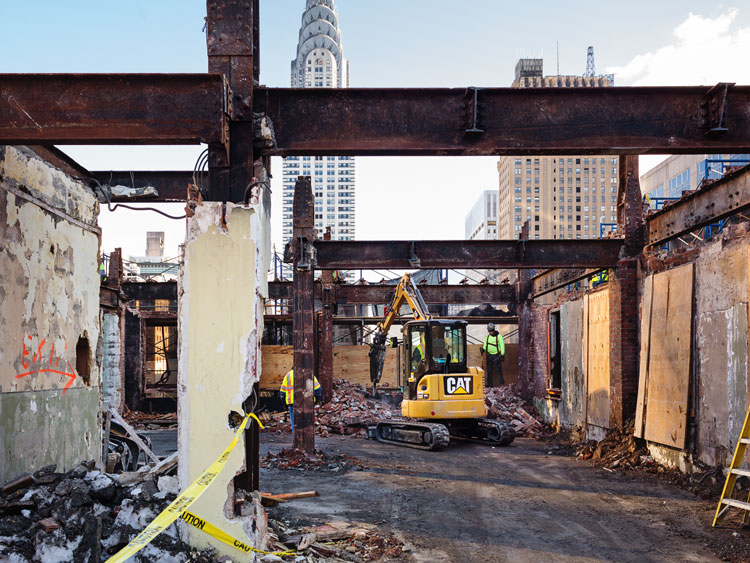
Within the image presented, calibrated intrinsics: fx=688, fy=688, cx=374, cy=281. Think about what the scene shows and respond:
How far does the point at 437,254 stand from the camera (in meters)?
16.3

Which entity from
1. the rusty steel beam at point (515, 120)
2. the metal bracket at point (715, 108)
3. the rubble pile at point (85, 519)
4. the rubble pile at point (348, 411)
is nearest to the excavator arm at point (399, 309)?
the rubble pile at point (348, 411)

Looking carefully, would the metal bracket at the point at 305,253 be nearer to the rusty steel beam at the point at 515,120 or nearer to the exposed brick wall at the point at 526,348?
the rusty steel beam at the point at 515,120

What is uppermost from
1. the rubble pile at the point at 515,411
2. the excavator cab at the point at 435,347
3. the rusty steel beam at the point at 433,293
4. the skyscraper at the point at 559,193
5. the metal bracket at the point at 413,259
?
the skyscraper at the point at 559,193

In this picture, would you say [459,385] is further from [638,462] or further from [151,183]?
[151,183]

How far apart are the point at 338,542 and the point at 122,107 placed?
5342mm

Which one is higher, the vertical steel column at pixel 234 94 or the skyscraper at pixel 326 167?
the skyscraper at pixel 326 167

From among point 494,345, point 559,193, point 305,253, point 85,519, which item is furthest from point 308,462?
point 559,193

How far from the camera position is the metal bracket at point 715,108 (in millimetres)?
7945

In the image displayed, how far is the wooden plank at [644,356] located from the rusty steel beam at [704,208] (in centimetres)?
104

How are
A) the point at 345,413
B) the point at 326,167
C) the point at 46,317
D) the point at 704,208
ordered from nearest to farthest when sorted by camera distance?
the point at 46,317 → the point at 704,208 → the point at 345,413 → the point at 326,167

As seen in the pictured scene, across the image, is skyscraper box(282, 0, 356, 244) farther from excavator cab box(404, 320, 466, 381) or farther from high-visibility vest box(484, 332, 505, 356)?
excavator cab box(404, 320, 466, 381)

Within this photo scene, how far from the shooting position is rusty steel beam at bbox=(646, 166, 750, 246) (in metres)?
10.5

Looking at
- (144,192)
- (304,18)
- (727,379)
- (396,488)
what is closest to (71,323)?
(144,192)

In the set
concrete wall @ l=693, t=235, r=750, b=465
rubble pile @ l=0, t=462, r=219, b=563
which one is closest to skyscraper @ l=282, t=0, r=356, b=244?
concrete wall @ l=693, t=235, r=750, b=465
